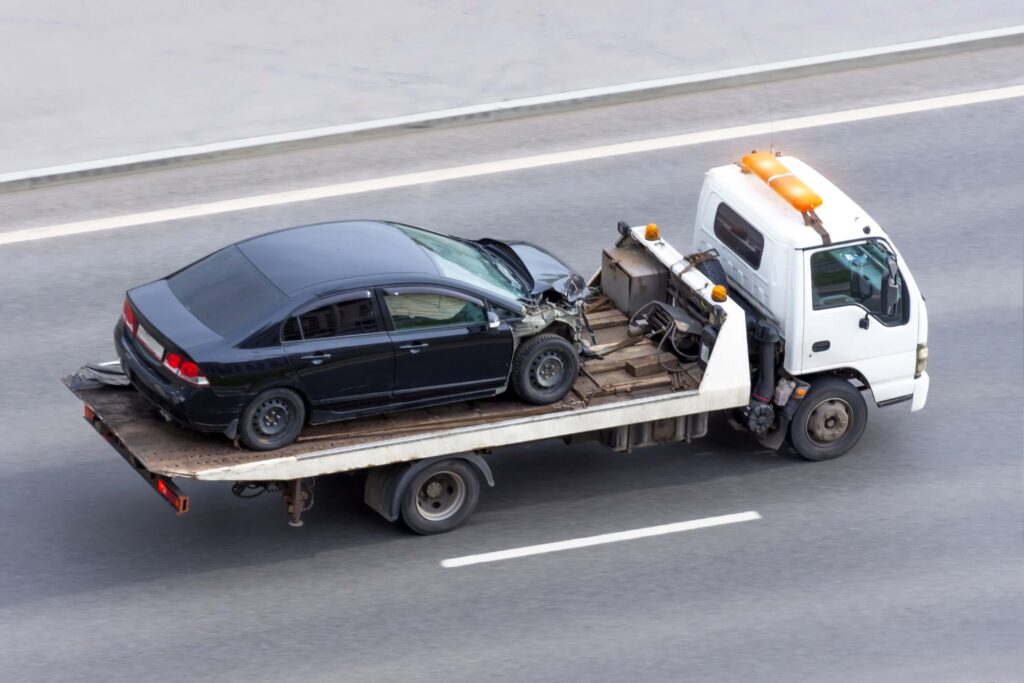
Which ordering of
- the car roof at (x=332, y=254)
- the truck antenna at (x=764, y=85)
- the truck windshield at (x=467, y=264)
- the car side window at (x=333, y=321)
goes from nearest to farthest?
the car side window at (x=333, y=321), the car roof at (x=332, y=254), the truck windshield at (x=467, y=264), the truck antenna at (x=764, y=85)

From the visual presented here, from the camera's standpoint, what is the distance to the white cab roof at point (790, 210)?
13516mm

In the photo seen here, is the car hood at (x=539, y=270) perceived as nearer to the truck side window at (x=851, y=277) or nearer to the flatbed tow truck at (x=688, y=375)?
the flatbed tow truck at (x=688, y=375)

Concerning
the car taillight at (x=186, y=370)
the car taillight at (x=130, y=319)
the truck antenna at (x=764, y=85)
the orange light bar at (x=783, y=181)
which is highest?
the truck antenna at (x=764, y=85)

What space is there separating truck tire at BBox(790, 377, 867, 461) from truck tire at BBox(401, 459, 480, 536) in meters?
2.92

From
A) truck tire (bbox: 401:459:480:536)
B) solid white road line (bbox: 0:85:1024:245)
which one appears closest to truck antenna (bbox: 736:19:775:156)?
solid white road line (bbox: 0:85:1024:245)

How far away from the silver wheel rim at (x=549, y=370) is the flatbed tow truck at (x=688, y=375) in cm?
20

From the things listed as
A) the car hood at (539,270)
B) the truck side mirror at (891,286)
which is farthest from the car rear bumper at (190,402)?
the truck side mirror at (891,286)

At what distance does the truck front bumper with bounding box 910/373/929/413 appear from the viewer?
47.1 ft

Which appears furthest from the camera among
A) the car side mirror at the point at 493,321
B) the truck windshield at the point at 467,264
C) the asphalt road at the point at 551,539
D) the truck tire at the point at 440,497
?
the truck windshield at the point at 467,264

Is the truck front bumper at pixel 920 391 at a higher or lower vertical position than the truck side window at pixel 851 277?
lower

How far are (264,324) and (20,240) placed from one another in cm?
649

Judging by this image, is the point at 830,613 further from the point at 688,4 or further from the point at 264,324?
the point at 688,4

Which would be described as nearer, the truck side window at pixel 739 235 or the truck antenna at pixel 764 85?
the truck side window at pixel 739 235

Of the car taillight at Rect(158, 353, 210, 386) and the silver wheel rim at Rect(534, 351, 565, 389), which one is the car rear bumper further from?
the silver wheel rim at Rect(534, 351, 565, 389)
